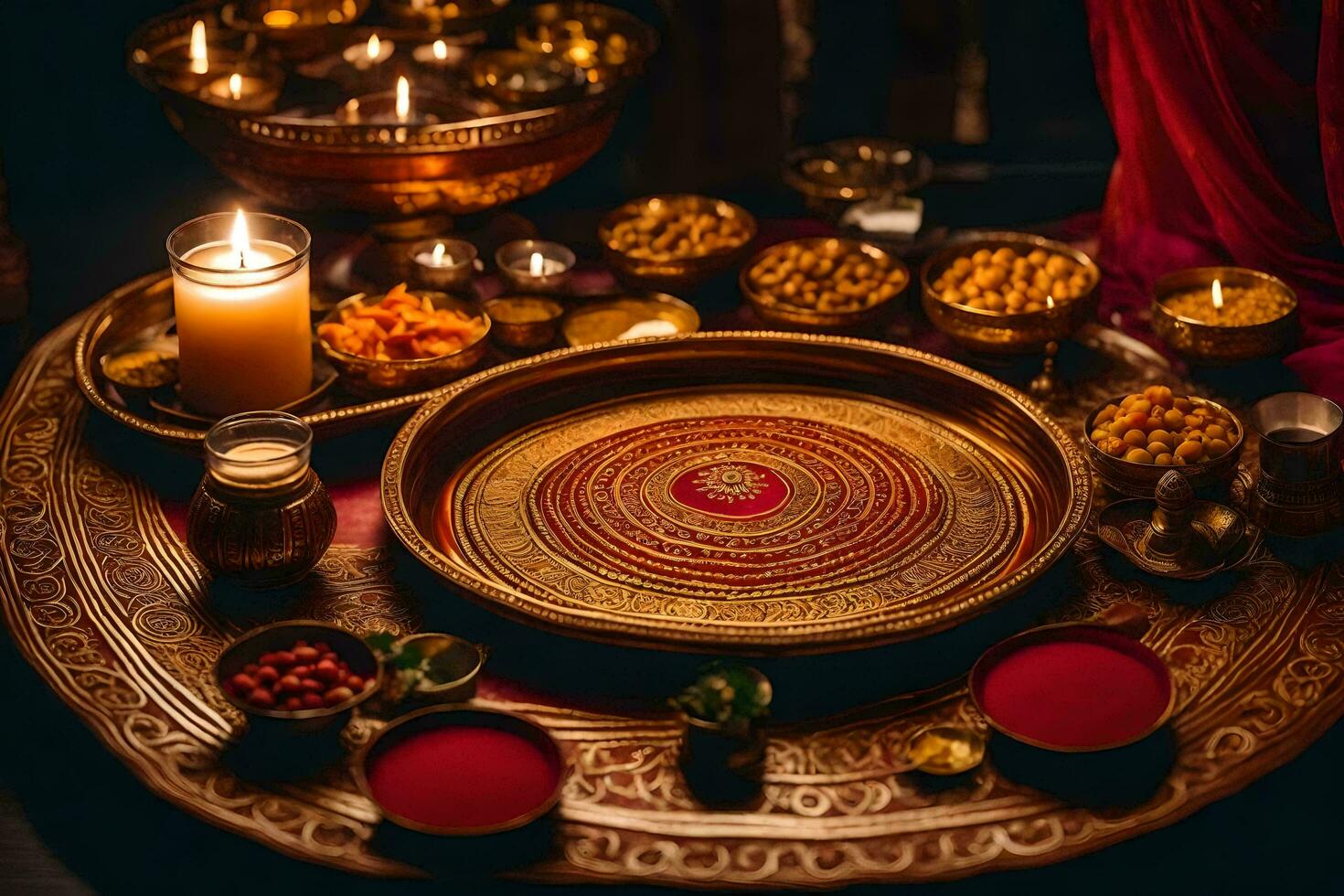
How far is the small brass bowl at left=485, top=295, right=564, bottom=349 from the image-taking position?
3453 millimetres

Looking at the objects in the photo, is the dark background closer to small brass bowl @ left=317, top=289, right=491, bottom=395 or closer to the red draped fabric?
the red draped fabric

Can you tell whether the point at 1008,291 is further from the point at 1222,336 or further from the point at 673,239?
the point at 673,239

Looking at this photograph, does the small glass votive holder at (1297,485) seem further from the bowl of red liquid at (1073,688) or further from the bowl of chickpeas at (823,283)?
the bowl of chickpeas at (823,283)

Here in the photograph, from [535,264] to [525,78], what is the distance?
21.5 inches

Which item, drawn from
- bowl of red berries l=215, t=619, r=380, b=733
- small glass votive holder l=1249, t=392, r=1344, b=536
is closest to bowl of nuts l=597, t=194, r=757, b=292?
small glass votive holder l=1249, t=392, r=1344, b=536

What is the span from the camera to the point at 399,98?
372cm

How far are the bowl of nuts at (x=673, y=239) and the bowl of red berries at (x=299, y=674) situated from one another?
1.36 meters

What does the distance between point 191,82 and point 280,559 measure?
1.52 m

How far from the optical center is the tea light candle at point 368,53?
13.1ft

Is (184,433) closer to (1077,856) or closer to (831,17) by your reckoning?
(1077,856)

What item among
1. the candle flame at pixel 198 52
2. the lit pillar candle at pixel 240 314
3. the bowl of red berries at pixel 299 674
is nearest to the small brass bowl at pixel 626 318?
the lit pillar candle at pixel 240 314

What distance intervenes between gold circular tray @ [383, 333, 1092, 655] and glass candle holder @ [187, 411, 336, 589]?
142 millimetres

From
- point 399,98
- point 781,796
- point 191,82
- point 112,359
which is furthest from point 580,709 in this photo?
point 191,82

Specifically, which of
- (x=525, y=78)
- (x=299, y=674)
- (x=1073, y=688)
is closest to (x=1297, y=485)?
(x=1073, y=688)
